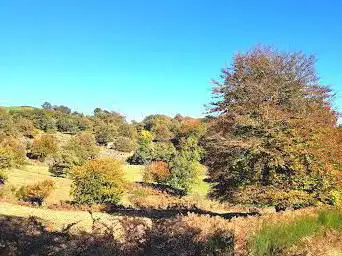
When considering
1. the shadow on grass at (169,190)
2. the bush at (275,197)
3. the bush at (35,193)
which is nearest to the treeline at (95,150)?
the shadow on grass at (169,190)

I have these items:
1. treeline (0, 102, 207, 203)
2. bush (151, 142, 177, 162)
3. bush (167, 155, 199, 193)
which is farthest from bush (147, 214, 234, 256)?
bush (151, 142, 177, 162)

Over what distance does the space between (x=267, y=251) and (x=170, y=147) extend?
7883cm

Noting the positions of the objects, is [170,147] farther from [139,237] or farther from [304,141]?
[139,237]

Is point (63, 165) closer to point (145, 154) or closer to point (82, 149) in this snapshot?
point (82, 149)

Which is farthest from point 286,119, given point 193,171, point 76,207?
point 193,171

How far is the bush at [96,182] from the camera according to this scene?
30547 mm

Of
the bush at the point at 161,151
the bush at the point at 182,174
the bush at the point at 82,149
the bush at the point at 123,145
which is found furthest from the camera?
the bush at the point at 123,145

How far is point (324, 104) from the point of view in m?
20.5

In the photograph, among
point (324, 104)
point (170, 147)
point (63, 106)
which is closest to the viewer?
point (324, 104)

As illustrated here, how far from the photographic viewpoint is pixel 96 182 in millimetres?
30688

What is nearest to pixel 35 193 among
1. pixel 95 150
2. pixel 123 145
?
pixel 95 150

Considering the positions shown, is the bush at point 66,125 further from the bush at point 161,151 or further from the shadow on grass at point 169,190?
the shadow on grass at point 169,190

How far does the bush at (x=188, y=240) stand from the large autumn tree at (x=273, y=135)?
10082 mm

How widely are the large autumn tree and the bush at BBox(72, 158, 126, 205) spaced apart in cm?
1131
